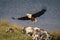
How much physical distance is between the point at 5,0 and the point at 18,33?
42 cm

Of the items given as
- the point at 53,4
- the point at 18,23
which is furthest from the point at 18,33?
the point at 53,4

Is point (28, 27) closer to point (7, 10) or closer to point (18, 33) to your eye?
point (18, 33)

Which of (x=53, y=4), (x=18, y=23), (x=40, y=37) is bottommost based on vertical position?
(x=40, y=37)

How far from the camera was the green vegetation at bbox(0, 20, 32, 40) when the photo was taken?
110 inches

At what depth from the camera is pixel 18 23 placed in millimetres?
2824

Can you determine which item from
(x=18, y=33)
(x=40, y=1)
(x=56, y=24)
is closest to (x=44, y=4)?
(x=40, y=1)

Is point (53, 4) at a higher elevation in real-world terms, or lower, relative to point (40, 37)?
higher

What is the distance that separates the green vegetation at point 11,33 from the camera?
110 inches

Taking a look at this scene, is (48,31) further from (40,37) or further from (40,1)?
(40,1)

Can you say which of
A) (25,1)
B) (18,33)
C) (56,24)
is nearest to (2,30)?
(18,33)

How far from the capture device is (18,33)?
111 inches

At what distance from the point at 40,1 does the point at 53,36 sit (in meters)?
0.44

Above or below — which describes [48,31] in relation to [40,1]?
below

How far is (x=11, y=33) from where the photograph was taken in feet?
9.27
